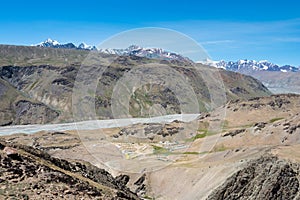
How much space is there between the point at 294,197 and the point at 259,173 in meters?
5.18

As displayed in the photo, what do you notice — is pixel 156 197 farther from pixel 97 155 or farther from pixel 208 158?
pixel 97 155

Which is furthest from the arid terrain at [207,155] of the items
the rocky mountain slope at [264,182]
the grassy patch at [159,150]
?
the grassy patch at [159,150]

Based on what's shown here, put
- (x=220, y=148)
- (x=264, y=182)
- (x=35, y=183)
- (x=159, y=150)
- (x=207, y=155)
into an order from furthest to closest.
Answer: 1. (x=159, y=150)
2. (x=220, y=148)
3. (x=207, y=155)
4. (x=264, y=182)
5. (x=35, y=183)

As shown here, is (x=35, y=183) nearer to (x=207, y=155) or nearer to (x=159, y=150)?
(x=207, y=155)

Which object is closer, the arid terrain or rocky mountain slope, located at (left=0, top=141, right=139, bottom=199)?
rocky mountain slope, located at (left=0, top=141, right=139, bottom=199)

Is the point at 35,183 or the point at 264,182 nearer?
the point at 35,183

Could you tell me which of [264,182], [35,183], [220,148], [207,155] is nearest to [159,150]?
[220,148]

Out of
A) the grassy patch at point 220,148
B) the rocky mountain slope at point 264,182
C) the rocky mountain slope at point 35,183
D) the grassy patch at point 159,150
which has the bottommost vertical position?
the grassy patch at point 159,150

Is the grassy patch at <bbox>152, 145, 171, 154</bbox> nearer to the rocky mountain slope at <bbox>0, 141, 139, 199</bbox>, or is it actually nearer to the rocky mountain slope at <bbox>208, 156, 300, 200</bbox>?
the rocky mountain slope at <bbox>208, 156, 300, 200</bbox>

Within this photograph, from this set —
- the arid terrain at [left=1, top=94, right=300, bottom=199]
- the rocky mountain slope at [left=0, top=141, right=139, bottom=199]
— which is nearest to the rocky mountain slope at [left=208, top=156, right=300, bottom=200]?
the arid terrain at [left=1, top=94, right=300, bottom=199]

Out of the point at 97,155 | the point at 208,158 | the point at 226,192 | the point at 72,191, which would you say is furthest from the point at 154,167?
the point at 72,191

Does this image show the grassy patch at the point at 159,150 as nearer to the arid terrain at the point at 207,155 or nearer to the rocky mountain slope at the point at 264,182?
the arid terrain at the point at 207,155

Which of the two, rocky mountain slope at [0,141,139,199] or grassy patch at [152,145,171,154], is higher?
rocky mountain slope at [0,141,139,199]

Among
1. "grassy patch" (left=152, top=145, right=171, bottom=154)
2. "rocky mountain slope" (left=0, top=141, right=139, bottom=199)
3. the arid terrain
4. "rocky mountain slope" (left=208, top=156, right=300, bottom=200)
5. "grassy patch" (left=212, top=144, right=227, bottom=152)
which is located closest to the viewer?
"rocky mountain slope" (left=0, top=141, right=139, bottom=199)
